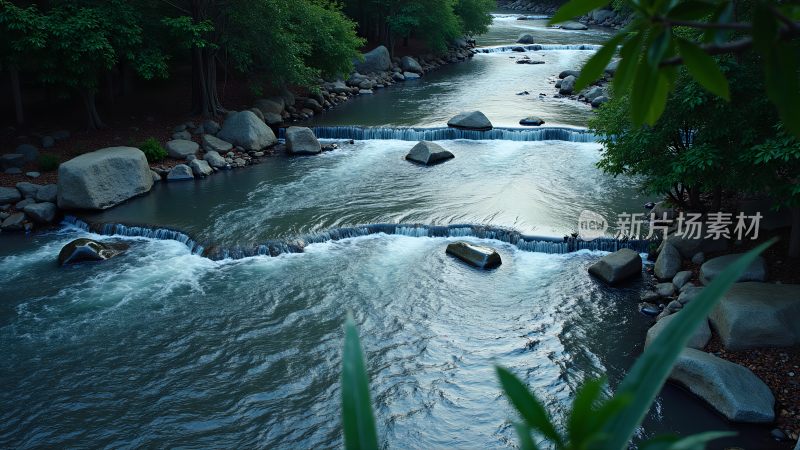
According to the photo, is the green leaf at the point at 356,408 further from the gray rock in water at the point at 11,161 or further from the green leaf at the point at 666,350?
the gray rock in water at the point at 11,161

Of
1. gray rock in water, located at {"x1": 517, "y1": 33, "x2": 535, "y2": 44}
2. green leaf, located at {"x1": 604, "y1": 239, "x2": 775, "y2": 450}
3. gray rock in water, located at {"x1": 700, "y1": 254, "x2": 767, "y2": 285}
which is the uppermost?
green leaf, located at {"x1": 604, "y1": 239, "x2": 775, "y2": 450}

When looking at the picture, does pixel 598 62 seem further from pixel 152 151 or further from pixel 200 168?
pixel 152 151

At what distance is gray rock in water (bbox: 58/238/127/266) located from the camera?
12500mm

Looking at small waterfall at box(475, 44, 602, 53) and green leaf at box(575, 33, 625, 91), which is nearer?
green leaf at box(575, 33, 625, 91)

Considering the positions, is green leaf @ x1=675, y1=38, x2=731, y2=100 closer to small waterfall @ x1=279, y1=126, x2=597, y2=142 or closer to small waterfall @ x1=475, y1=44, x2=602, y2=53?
small waterfall @ x1=279, y1=126, x2=597, y2=142

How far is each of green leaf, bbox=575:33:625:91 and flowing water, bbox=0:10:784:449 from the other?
21.4 feet

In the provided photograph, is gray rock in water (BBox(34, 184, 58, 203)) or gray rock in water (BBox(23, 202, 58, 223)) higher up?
gray rock in water (BBox(34, 184, 58, 203))

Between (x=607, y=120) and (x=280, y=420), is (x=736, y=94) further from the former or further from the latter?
(x=280, y=420)

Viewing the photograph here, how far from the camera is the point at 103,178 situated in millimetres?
15039

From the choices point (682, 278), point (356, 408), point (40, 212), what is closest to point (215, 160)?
point (40, 212)

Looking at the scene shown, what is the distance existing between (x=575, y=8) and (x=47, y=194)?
15.5 metres

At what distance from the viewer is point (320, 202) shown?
15031 millimetres

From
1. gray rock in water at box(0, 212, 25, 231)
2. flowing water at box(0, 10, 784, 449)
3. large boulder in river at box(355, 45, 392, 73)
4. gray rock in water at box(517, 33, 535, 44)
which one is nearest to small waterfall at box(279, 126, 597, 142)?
flowing water at box(0, 10, 784, 449)

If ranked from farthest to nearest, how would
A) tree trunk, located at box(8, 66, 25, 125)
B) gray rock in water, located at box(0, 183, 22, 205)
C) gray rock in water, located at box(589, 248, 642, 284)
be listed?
1. tree trunk, located at box(8, 66, 25, 125)
2. gray rock in water, located at box(0, 183, 22, 205)
3. gray rock in water, located at box(589, 248, 642, 284)
